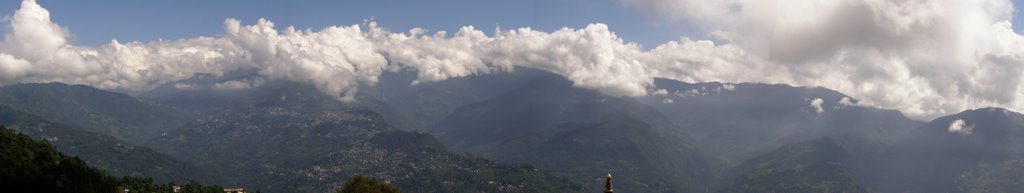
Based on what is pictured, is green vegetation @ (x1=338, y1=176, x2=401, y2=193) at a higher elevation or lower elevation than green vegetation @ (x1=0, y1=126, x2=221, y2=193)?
lower

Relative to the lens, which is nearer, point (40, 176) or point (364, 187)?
point (364, 187)

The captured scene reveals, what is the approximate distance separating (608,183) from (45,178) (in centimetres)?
15638

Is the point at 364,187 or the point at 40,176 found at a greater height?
the point at 40,176

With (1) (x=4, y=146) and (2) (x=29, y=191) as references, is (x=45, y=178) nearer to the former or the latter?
(2) (x=29, y=191)

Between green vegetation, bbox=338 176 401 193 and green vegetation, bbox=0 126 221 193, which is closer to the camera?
green vegetation, bbox=338 176 401 193

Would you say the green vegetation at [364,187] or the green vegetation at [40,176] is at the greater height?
the green vegetation at [40,176]

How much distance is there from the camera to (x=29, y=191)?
157m

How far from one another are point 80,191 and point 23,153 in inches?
1866

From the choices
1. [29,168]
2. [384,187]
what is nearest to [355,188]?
[384,187]

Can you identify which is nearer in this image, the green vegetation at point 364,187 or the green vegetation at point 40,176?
the green vegetation at point 364,187

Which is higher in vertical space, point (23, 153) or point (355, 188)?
point (23, 153)

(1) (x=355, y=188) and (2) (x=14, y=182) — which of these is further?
(2) (x=14, y=182)

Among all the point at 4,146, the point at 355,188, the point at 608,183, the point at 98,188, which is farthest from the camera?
the point at 4,146

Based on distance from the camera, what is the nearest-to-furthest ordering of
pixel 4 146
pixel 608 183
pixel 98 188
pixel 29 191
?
1. pixel 608 183
2. pixel 29 191
3. pixel 98 188
4. pixel 4 146
